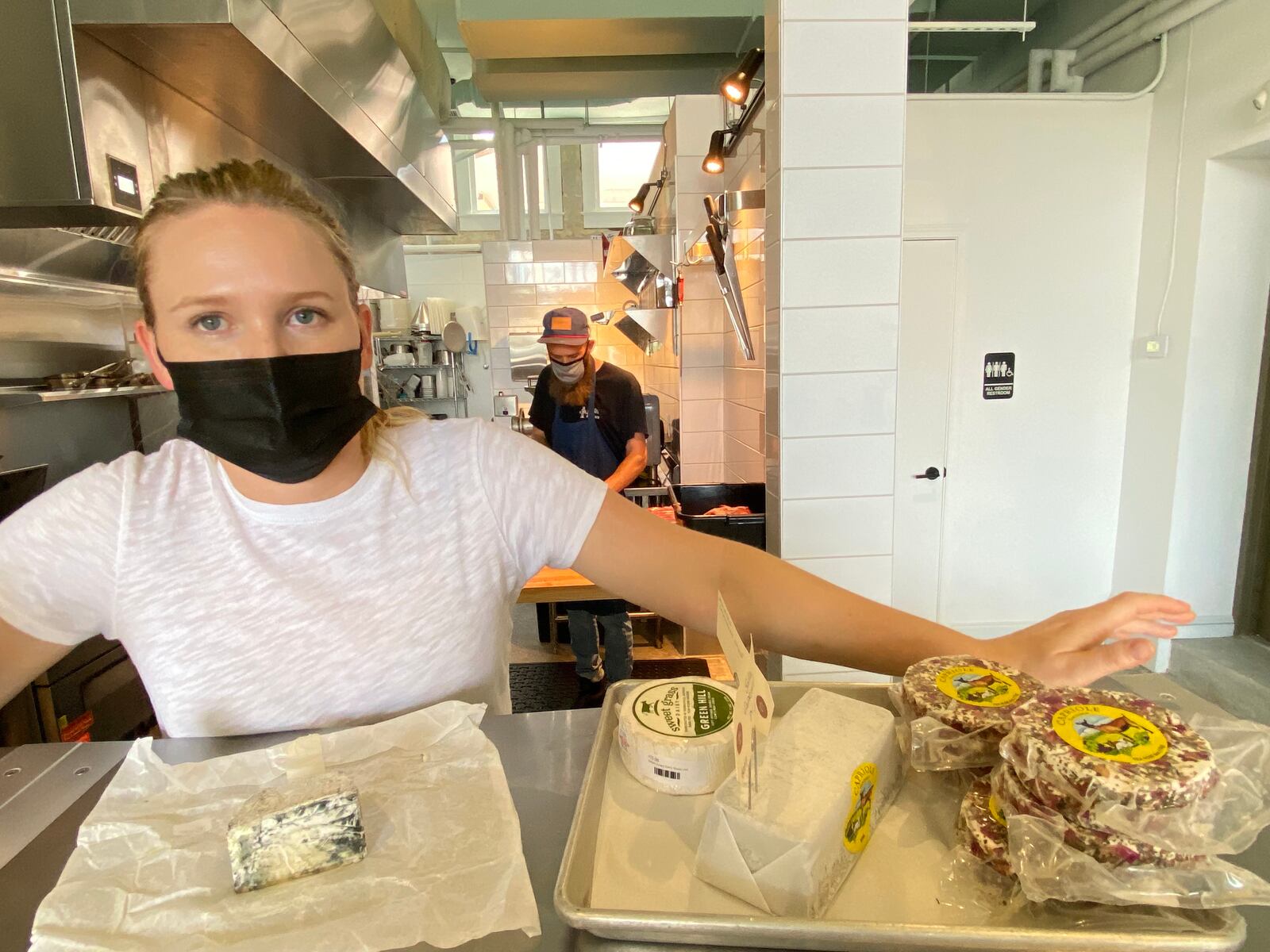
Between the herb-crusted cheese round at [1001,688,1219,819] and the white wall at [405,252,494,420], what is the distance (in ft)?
22.6

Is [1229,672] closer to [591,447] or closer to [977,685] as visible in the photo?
[591,447]

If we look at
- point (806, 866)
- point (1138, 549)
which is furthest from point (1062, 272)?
point (806, 866)

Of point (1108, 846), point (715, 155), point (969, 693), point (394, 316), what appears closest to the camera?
point (1108, 846)

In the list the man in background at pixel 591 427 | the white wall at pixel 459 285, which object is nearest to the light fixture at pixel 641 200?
the man in background at pixel 591 427

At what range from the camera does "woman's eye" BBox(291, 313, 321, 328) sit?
2.91 ft

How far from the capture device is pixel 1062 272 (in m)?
3.18

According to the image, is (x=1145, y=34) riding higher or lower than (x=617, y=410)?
higher

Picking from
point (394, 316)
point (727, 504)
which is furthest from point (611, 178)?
point (727, 504)

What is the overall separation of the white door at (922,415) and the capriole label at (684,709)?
8.52 feet

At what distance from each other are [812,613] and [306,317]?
0.77 metres

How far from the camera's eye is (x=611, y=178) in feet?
23.2

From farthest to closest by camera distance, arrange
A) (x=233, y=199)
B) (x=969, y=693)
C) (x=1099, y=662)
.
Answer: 1. (x=233, y=199)
2. (x=1099, y=662)
3. (x=969, y=693)

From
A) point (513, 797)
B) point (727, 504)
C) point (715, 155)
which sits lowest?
point (727, 504)

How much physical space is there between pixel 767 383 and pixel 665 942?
189 cm
